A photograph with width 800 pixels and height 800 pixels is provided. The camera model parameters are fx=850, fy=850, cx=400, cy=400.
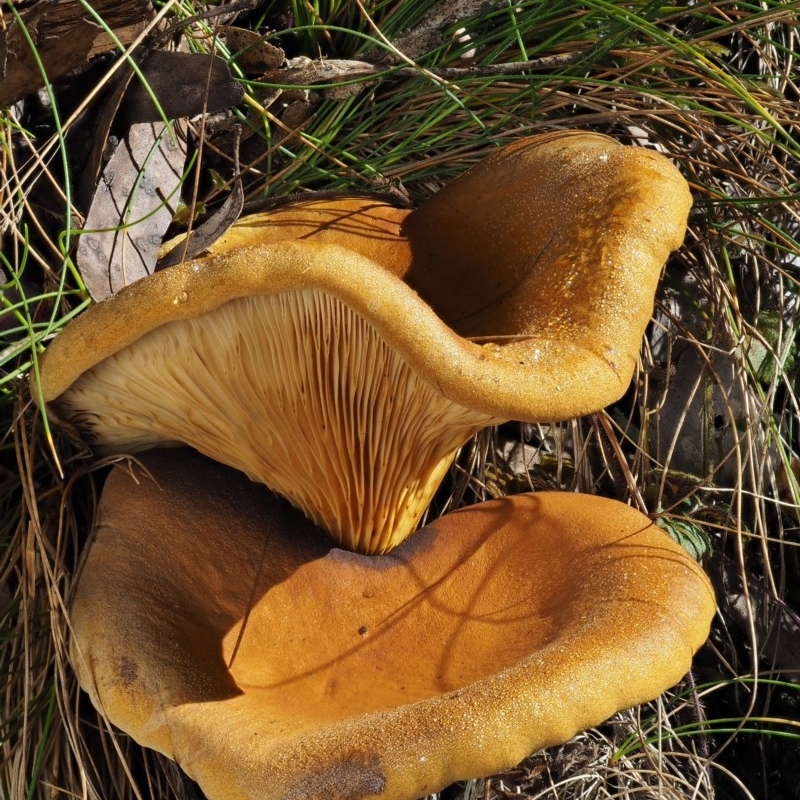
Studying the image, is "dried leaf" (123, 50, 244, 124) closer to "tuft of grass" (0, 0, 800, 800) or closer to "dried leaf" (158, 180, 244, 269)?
"tuft of grass" (0, 0, 800, 800)

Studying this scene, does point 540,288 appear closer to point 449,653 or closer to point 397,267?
point 397,267

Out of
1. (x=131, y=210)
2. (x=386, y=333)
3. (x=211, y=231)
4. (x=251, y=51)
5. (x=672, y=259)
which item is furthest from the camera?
(x=672, y=259)

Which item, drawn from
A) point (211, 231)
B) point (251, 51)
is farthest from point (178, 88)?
point (211, 231)

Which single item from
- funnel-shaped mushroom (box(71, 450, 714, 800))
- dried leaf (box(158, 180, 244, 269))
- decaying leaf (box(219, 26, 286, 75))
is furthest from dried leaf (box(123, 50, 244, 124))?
funnel-shaped mushroom (box(71, 450, 714, 800))

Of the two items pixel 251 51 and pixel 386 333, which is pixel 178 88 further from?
pixel 386 333

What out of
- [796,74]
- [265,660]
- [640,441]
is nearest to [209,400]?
[265,660]

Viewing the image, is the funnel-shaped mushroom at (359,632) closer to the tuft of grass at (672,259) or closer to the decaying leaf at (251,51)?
the tuft of grass at (672,259)

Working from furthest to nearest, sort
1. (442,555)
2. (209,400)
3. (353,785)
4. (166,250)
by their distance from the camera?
(166,250) < (442,555) < (209,400) < (353,785)
